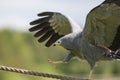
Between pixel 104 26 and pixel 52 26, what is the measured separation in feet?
5.59

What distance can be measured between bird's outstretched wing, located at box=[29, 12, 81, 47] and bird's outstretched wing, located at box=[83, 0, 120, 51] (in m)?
0.66

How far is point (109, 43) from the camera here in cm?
955

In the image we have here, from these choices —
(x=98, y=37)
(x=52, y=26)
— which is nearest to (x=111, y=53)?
(x=98, y=37)

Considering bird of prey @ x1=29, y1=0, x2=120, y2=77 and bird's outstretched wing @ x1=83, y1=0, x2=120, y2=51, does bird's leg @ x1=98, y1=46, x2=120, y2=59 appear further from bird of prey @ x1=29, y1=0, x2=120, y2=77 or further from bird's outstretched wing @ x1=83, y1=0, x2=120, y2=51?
bird's outstretched wing @ x1=83, y1=0, x2=120, y2=51

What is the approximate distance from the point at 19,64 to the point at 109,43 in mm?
17833

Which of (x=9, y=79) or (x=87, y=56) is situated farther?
(x=9, y=79)

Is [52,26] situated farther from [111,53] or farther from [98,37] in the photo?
[111,53]

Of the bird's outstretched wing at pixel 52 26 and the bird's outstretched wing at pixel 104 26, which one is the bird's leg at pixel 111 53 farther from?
the bird's outstretched wing at pixel 52 26

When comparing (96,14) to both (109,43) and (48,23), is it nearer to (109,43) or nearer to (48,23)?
(109,43)

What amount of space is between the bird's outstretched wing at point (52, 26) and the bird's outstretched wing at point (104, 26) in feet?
2.17

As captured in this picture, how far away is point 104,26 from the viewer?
31.0 feet

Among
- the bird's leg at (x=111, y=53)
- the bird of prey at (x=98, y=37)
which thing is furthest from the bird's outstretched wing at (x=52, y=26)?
the bird's leg at (x=111, y=53)

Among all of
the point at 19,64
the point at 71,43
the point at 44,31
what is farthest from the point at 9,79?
the point at 71,43

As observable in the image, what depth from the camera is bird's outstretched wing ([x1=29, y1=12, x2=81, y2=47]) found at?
10.4 m
